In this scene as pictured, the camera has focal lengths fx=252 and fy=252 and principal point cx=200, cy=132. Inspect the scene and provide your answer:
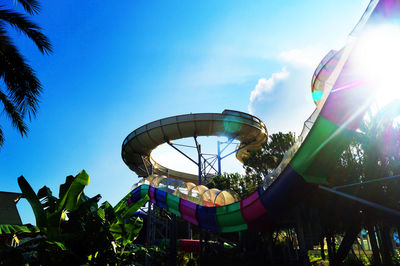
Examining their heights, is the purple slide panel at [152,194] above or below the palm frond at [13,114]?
below

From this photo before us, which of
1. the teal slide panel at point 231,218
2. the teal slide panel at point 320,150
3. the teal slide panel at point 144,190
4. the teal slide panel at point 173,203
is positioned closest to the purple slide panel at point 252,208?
the teal slide panel at point 231,218

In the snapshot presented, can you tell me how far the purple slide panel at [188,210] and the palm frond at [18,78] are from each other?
8785 mm

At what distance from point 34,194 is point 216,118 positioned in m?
15.8

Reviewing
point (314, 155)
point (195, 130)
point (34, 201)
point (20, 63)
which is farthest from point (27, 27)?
point (195, 130)

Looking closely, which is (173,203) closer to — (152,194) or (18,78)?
(152,194)

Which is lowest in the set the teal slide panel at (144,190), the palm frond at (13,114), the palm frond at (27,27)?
the teal slide panel at (144,190)

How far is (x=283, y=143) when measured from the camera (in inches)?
1024

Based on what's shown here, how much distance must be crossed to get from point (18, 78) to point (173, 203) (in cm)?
1005

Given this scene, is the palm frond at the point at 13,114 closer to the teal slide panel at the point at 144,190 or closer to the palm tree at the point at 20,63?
the palm tree at the point at 20,63

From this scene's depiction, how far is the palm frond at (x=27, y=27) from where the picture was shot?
9133 mm

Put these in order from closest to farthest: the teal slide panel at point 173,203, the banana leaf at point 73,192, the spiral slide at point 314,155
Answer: the spiral slide at point 314,155
the banana leaf at point 73,192
the teal slide panel at point 173,203

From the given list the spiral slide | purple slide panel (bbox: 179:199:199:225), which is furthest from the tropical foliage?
purple slide panel (bbox: 179:199:199:225)

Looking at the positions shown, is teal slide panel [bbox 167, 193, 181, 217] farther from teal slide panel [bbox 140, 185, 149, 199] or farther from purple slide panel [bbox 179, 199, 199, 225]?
teal slide panel [bbox 140, 185, 149, 199]

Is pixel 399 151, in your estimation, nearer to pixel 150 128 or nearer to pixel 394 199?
pixel 394 199
